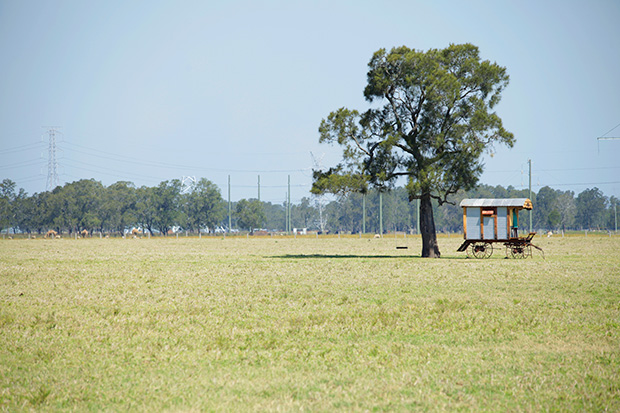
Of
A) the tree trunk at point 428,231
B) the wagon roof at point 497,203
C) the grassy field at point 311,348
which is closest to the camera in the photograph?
the grassy field at point 311,348

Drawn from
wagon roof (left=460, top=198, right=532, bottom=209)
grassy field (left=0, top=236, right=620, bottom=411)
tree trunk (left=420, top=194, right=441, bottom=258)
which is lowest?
grassy field (left=0, top=236, right=620, bottom=411)

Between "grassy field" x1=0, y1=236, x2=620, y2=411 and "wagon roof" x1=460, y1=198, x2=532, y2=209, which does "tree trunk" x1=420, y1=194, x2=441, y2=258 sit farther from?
"grassy field" x1=0, y1=236, x2=620, y2=411

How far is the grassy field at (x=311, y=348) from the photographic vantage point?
26.2 feet

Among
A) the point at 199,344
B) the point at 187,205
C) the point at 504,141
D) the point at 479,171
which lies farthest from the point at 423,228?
the point at 187,205

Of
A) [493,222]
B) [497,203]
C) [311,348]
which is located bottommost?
[311,348]

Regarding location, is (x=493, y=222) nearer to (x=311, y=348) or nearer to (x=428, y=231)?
(x=428, y=231)

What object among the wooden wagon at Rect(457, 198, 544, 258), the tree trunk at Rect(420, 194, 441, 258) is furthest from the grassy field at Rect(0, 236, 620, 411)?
the tree trunk at Rect(420, 194, 441, 258)

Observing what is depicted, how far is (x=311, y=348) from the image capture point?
10.8m

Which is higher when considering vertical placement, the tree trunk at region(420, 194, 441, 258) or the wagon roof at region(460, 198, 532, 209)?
the wagon roof at region(460, 198, 532, 209)

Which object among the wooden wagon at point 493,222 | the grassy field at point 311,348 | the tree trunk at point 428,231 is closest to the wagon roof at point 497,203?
the wooden wagon at point 493,222

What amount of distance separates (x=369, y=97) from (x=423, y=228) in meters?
9.74

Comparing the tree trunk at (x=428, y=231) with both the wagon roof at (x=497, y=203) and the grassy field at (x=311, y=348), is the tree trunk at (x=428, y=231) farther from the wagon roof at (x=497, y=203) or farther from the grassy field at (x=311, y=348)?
the grassy field at (x=311, y=348)

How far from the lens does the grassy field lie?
26.2ft

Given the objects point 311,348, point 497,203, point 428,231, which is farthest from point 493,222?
point 311,348
